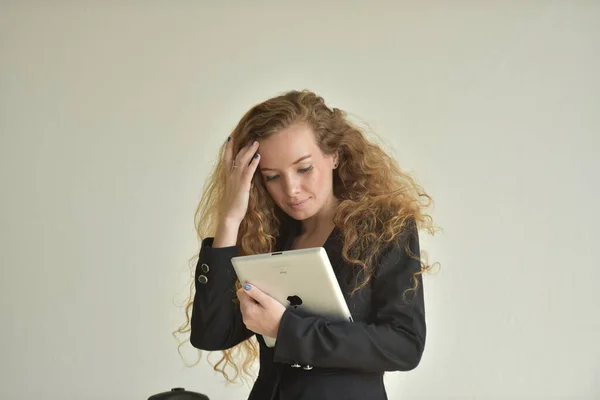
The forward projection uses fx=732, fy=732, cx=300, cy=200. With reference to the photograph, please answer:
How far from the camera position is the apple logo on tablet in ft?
6.00

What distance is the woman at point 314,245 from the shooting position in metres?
1.75

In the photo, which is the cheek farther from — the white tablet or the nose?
the white tablet

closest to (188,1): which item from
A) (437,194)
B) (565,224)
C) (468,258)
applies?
(437,194)

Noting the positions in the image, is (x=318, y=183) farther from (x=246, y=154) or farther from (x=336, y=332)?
(x=336, y=332)

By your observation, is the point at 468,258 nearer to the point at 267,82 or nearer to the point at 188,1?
the point at 267,82

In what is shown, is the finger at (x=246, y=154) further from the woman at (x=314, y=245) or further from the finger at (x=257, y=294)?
the finger at (x=257, y=294)

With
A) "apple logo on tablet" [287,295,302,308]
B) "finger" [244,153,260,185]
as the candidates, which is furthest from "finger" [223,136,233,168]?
"apple logo on tablet" [287,295,302,308]

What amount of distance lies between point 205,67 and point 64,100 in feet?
2.41

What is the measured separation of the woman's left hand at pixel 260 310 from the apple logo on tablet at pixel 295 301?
0.04 meters

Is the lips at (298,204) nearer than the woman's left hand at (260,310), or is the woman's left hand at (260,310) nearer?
the woman's left hand at (260,310)

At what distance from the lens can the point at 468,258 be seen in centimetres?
352

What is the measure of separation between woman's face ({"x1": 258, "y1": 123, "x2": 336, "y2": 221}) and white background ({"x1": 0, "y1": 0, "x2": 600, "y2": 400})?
1582 mm

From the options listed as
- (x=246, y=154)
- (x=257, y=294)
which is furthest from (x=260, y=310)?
(x=246, y=154)

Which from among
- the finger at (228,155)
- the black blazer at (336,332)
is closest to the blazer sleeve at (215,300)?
the black blazer at (336,332)
